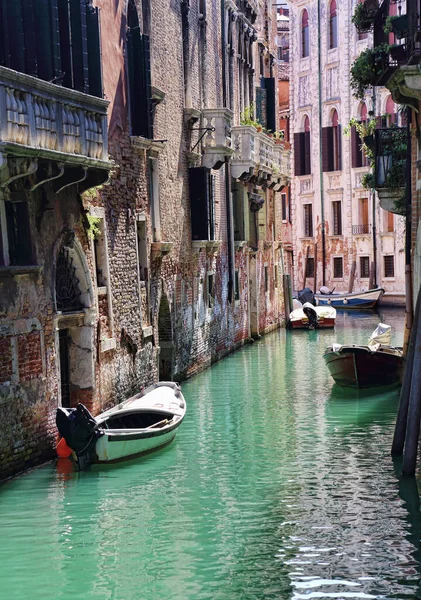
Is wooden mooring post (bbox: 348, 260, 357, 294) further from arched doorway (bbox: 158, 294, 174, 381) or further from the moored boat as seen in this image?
arched doorway (bbox: 158, 294, 174, 381)

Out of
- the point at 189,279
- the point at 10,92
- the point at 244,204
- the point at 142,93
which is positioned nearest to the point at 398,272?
the point at 244,204

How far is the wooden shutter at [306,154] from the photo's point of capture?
42156 mm

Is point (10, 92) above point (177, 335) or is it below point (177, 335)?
above

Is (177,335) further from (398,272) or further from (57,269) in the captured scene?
(398,272)

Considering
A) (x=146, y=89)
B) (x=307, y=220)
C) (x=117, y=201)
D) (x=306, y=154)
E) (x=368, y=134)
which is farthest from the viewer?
(x=307, y=220)

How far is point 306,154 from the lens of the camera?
42281 mm

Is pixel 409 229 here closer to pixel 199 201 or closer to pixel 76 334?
pixel 199 201

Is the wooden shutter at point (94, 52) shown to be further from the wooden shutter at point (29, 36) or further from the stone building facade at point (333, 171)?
the stone building facade at point (333, 171)

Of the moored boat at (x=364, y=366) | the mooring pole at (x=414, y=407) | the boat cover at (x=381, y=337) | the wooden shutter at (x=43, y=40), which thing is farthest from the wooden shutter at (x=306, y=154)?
the mooring pole at (x=414, y=407)

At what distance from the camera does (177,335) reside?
754 inches

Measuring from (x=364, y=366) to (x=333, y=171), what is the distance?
23450mm

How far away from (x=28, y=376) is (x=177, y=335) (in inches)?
295

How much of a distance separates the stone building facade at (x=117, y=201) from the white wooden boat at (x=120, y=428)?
0.46m

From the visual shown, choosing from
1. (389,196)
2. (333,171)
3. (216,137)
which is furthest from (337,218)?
(389,196)
